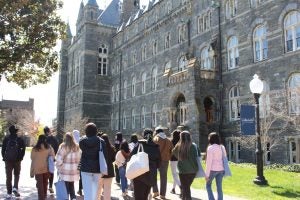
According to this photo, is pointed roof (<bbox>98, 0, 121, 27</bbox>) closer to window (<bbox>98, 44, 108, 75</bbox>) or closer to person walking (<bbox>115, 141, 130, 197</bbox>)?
window (<bbox>98, 44, 108, 75</bbox>)

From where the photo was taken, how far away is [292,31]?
20766 millimetres

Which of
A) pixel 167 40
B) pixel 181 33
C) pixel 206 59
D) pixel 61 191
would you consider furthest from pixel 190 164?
pixel 167 40

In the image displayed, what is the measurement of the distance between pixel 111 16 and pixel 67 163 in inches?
1751

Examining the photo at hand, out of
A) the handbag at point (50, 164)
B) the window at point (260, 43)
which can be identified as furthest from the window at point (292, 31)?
the handbag at point (50, 164)

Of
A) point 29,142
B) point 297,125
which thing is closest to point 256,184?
point 297,125

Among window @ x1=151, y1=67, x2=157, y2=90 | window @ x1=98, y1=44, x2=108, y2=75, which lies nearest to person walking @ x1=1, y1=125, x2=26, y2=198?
window @ x1=151, y1=67, x2=157, y2=90

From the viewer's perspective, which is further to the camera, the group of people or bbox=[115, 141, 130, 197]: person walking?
bbox=[115, 141, 130, 197]: person walking

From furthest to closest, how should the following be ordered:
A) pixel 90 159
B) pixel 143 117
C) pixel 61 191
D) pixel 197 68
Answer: pixel 143 117 < pixel 197 68 < pixel 61 191 < pixel 90 159

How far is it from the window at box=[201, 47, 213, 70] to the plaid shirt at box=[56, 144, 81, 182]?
19808 mm

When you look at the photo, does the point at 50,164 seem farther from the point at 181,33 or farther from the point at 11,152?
the point at 181,33

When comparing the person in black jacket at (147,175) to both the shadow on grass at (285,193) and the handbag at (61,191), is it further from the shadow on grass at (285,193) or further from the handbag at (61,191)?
the shadow on grass at (285,193)

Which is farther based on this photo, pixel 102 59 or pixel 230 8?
pixel 102 59

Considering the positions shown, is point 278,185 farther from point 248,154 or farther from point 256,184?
point 248,154

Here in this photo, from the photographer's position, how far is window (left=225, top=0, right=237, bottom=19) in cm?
2563
